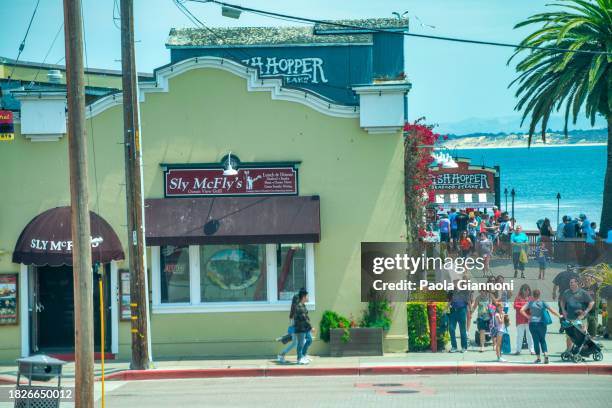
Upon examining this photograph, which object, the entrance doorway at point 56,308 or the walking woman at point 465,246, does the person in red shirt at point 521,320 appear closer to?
the entrance doorway at point 56,308

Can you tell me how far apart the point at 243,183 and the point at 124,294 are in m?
3.47

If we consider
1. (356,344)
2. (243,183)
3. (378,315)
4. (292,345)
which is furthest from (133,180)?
(378,315)

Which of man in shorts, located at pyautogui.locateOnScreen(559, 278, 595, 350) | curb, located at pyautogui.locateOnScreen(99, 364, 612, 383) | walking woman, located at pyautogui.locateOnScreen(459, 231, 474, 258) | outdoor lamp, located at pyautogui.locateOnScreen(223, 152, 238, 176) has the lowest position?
curb, located at pyautogui.locateOnScreen(99, 364, 612, 383)

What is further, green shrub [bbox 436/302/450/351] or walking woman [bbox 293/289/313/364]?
green shrub [bbox 436/302/450/351]

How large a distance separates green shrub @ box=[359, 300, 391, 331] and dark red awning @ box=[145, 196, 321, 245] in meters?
1.92

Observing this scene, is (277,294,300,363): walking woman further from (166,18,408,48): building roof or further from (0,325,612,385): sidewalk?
(166,18,408,48): building roof

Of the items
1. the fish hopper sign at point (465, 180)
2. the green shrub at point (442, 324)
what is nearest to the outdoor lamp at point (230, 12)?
the green shrub at point (442, 324)

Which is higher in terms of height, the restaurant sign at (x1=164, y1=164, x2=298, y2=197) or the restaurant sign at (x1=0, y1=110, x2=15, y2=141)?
the restaurant sign at (x1=0, y1=110, x2=15, y2=141)

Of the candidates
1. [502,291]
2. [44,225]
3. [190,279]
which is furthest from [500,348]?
[44,225]

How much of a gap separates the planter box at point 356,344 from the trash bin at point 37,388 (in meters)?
8.43

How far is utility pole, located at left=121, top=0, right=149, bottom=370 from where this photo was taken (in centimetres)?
1997

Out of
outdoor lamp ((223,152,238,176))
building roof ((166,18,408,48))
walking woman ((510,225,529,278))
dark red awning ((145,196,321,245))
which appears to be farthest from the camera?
building roof ((166,18,408,48))

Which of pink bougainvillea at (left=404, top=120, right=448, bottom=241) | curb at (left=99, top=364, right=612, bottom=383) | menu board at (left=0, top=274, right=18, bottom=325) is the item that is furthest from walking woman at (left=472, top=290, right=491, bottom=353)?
menu board at (left=0, top=274, right=18, bottom=325)

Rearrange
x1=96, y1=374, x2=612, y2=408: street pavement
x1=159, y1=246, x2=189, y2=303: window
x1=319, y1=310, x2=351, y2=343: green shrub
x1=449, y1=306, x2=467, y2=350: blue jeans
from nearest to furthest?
x1=96, y1=374, x2=612, y2=408: street pavement, x1=449, y1=306, x2=467, y2=350: blue jeans, x1=319, y1=310, x2=351, y2=343: green shrub, x1=159, y1=246, x2=189, y2=303: window
